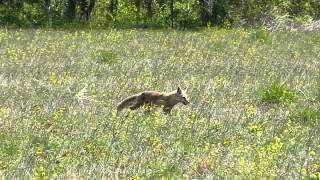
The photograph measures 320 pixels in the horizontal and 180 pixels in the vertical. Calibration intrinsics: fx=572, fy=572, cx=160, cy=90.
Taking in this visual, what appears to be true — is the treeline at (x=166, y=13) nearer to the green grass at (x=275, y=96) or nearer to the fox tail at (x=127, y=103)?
the green grass at (x=275, y=96)

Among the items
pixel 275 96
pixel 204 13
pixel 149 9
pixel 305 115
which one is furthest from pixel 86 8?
pixel 305 115

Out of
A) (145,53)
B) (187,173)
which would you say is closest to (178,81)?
(145,53)

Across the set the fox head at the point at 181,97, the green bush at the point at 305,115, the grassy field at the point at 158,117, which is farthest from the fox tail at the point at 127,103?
the green bush at the point at 305,115

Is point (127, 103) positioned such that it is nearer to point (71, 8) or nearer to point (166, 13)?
point (71, 8)

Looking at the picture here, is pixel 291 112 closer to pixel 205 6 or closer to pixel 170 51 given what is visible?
pixel 170 51

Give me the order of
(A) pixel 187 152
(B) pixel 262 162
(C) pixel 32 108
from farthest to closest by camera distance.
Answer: (C) pixel 32 108 < (A) pixel 187 152 < (B) pixel 262 162

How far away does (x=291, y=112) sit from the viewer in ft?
32.3

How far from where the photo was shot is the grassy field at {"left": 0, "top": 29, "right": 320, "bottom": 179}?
643 centimetres

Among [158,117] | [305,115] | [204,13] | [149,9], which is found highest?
[149,9]

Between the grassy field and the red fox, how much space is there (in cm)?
22

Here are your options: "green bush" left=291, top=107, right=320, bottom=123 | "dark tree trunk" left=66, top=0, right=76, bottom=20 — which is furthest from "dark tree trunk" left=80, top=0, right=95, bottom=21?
"green bush" left=291, top=107, right=320, bottom=123

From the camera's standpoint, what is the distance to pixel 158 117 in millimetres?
8695

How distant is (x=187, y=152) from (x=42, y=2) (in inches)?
1306

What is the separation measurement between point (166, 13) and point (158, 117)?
30.5m
